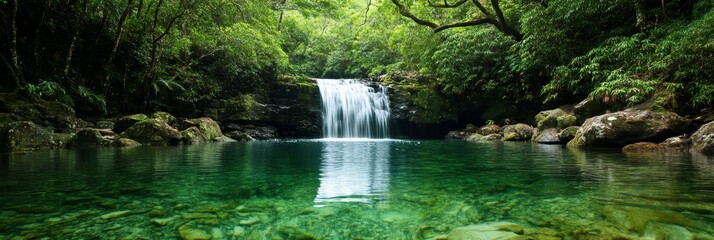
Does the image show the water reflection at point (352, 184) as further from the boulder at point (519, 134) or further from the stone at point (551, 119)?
the boulder at point (519, 134)

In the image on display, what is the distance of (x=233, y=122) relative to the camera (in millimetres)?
18594

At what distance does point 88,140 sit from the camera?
9656 millimetres

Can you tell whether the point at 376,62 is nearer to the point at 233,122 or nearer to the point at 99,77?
the point at 233,122

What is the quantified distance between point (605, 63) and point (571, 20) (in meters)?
2.00

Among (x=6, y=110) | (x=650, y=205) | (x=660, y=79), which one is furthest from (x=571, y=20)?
(x=6, y=110)

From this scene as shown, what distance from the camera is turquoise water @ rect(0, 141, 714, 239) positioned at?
2234 mm

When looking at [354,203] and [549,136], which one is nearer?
[354,203]

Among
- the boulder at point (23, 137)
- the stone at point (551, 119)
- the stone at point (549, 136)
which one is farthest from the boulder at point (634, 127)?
the boulder at point (23, 137)

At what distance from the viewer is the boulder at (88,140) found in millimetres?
9523

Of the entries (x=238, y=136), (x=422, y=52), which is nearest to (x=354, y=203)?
(x=238, y=136)

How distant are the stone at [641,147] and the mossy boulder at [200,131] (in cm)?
1297

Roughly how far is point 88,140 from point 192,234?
9.82 metres

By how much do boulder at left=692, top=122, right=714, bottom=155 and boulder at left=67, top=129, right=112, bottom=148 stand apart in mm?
13974

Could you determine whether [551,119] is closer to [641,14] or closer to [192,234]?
[641,14]
